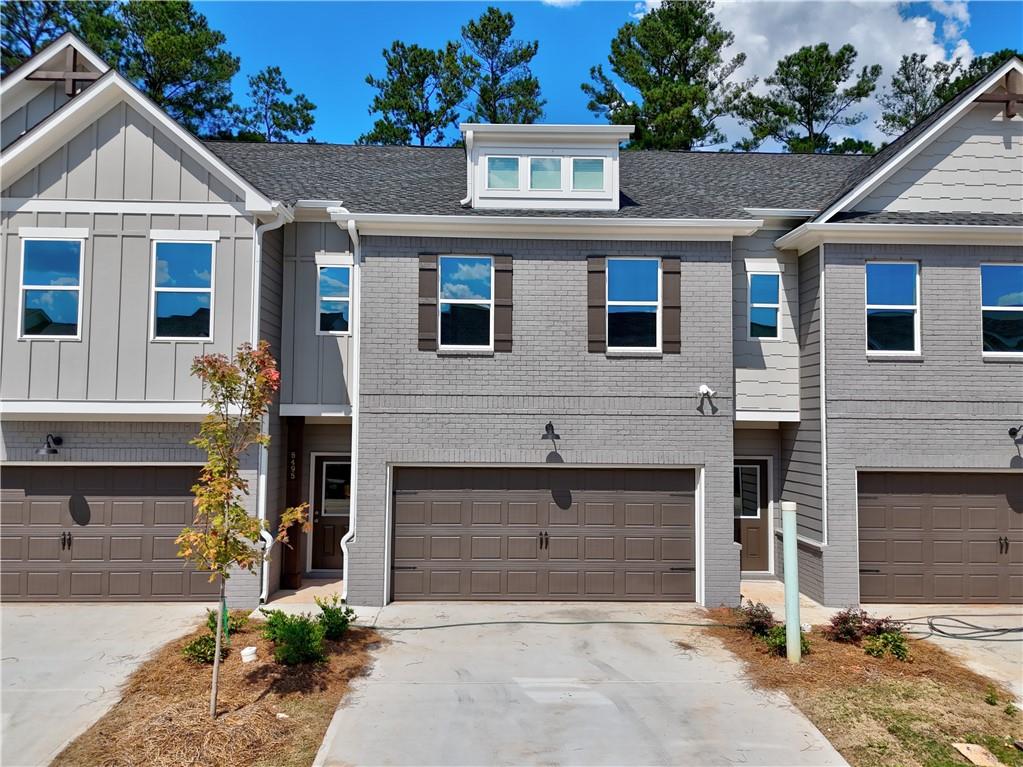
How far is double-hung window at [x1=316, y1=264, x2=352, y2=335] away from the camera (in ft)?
37.2

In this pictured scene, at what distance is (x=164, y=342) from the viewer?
33.3 feet

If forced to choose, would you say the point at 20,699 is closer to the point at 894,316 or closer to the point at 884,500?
the point at 884,500

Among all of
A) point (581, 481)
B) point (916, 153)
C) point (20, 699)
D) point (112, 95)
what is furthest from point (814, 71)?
point (20, 699)

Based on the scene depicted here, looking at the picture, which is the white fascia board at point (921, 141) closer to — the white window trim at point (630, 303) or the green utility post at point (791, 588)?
the white window trim at point (630, 303)

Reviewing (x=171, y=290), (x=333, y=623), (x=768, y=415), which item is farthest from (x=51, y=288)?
(x=768, y=415)

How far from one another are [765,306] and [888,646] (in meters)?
5.79

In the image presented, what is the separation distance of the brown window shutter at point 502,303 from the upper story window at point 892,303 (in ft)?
19.6

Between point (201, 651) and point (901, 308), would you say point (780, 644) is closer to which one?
point (901, 308)

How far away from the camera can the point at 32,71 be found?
1191 centimetres

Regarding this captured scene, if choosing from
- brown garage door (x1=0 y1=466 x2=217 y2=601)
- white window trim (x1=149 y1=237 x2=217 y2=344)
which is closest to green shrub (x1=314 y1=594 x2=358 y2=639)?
brown garage door (x1=0 y1=466 x2=217 y2=601)

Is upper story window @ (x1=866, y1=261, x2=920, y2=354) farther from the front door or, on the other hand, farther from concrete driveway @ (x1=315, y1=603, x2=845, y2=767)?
the front door

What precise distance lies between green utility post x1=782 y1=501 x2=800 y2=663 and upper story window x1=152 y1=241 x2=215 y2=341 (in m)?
8.73

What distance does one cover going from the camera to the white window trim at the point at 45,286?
10023 mm

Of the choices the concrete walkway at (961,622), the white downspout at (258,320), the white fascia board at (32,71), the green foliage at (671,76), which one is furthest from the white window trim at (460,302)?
the green foliage at (671,76)
